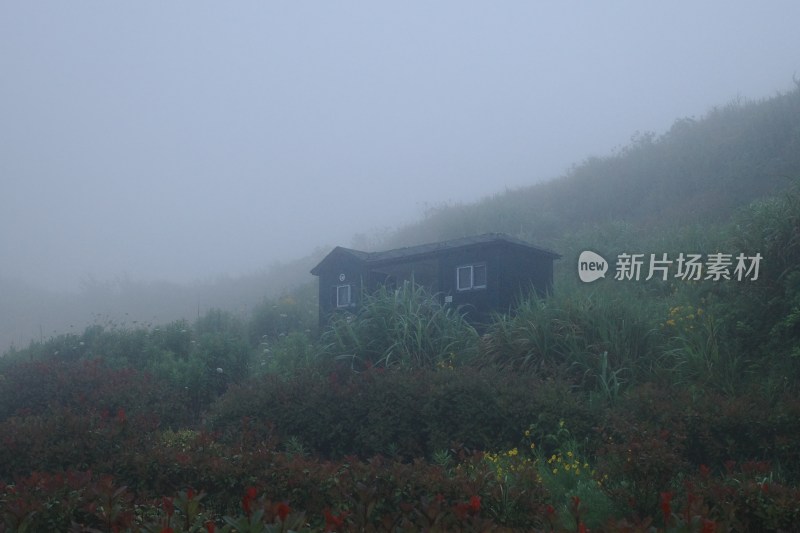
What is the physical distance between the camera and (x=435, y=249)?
14.6 m

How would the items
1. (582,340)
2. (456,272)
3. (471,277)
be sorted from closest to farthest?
(582,340) < (471,277) < (456,272)

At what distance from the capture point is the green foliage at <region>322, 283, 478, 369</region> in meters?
11.2

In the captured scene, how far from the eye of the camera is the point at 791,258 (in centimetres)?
888

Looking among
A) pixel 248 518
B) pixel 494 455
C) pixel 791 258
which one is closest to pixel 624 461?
pixel 494 455

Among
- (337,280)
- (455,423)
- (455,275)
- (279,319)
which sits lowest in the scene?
(455,423)

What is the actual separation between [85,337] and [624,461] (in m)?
14.4

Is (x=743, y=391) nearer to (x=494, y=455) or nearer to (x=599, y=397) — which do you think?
(x=599, y=397)

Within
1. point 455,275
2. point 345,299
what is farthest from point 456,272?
point 345,299

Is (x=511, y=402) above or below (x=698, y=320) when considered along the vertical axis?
below

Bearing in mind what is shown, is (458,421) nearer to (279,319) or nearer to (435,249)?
(435,249)

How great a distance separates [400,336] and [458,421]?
3.39 m

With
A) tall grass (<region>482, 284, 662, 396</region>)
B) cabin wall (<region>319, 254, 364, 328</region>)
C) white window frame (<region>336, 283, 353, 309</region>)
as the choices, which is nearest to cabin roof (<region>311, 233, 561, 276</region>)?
cabin wall (<region>319, 254, 364, 328</region>)

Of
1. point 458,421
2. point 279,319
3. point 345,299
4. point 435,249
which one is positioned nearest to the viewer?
point 458,421

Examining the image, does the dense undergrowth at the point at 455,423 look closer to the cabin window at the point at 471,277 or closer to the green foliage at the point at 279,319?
the cabin window at the point at 471,277
